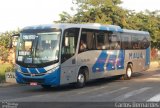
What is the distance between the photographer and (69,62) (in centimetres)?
2031

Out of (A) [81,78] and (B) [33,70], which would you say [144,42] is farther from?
(B) [33,70]

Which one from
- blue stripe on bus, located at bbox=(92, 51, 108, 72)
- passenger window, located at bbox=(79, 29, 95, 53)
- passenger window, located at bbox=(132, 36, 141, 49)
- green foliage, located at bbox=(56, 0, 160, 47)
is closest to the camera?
passenger window, located at bbox=(79, 29, 95, 53)

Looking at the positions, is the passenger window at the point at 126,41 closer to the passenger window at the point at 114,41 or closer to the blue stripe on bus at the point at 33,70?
the passenger window at the point at 114,41

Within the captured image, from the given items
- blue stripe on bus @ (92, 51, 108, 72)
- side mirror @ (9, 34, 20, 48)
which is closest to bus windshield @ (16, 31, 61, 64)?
side mirror @ (9, 34, 20, 48)

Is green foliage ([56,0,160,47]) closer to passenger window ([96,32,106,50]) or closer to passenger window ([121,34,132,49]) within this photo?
passenger window ([121,34,132,49])

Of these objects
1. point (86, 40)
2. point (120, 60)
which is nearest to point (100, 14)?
point (120, 60)

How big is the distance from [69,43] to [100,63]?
3.60 metres

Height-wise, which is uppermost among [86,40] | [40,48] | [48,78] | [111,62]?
[86,40]

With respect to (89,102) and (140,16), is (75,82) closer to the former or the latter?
(89,102)

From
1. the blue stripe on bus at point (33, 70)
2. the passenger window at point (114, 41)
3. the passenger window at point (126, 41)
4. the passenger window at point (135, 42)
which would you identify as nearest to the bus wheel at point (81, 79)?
the blue stripe on bus at point (33, 70)

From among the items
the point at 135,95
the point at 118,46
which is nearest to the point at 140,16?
the point at 118,46

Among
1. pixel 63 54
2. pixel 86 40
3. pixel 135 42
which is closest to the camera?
pixel 63 54

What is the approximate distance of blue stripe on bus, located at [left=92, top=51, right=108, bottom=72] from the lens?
75.4ft

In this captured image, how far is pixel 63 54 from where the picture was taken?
65.1ft
